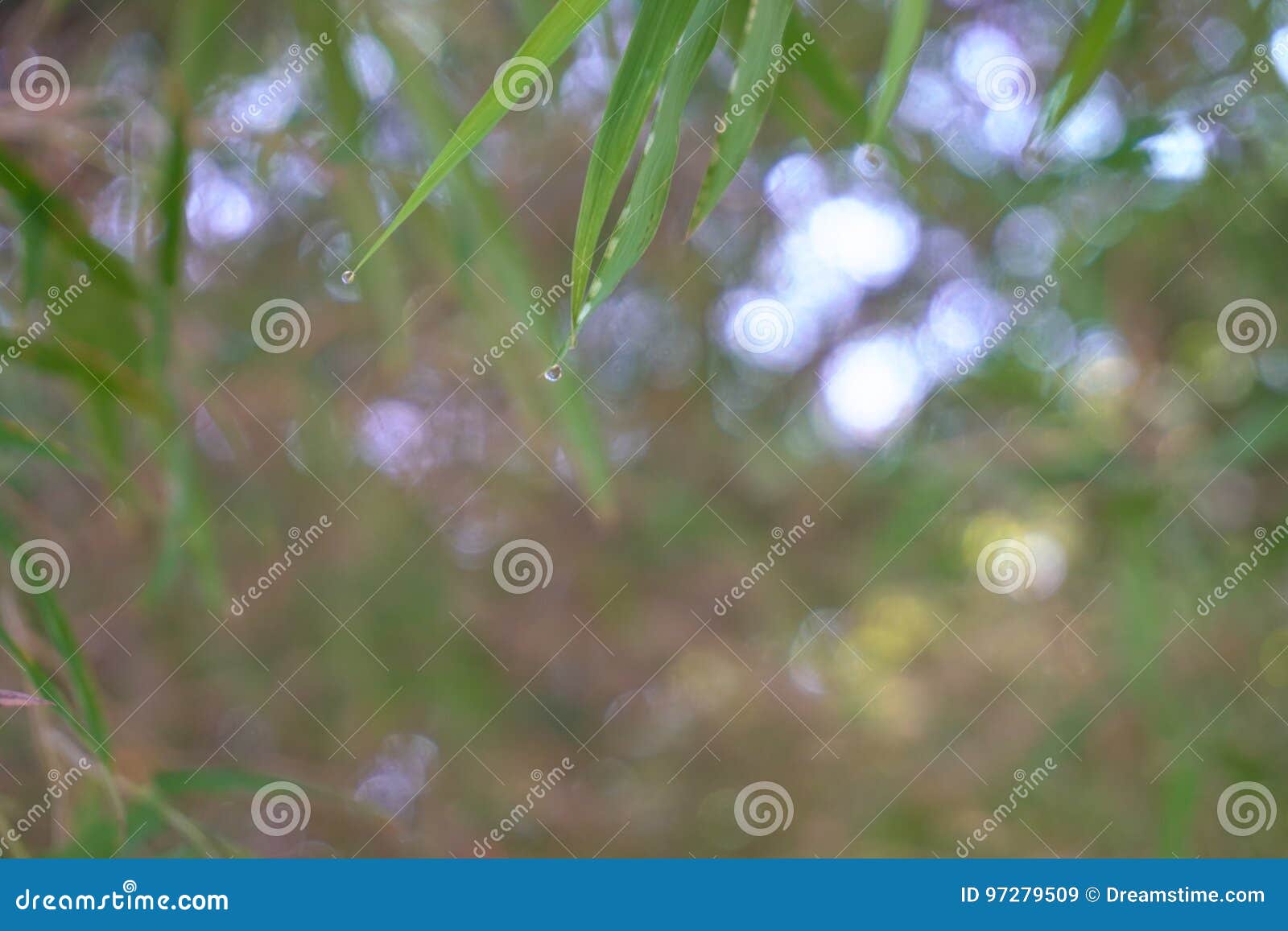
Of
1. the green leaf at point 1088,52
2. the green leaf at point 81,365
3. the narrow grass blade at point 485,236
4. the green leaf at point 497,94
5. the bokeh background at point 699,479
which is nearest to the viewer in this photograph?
the green leaf at point 497,94

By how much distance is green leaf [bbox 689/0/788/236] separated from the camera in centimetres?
43

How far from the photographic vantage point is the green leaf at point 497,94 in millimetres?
379

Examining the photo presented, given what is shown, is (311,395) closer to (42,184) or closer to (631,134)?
(42,184)

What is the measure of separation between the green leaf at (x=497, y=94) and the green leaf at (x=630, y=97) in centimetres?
2

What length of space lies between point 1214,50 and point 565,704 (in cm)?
113

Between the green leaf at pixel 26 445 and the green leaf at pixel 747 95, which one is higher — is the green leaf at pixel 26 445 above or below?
below

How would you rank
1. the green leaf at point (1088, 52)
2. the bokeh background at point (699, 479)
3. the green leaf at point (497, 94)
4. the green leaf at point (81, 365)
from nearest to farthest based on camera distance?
the green leaf at point (497, 94), the green leaf at point (1088, 52), the green leaf at point (81, 365), the bokeh background at point (699, 479)

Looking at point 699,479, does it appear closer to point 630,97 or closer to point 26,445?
point 26,445

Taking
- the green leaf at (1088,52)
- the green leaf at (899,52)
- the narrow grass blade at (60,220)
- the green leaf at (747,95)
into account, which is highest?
the green leaf at (1088,52)

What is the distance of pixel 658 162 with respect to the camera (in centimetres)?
42

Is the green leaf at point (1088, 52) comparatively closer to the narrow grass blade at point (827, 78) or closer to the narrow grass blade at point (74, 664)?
the narrow grass blade at point (827, 78)

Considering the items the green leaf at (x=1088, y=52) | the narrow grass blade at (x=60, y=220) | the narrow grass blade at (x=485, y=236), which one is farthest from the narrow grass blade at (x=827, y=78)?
the narrow grass blade at (x=60, y=220)

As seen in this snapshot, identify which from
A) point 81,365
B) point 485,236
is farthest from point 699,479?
point 81,365

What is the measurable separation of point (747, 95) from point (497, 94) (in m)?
0.12
